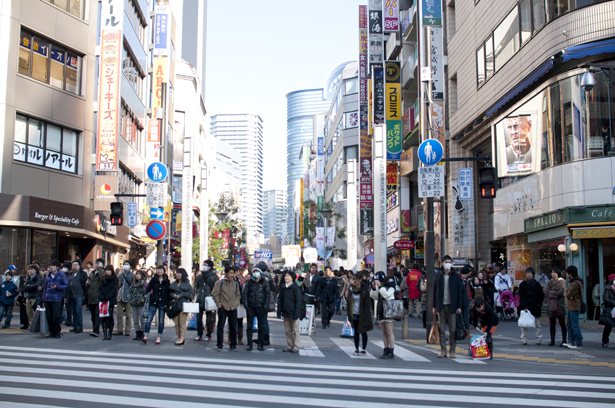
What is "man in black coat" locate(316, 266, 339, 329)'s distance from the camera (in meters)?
20.7

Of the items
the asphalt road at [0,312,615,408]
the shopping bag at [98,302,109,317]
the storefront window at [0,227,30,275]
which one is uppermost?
the storefront window at [0,227,30,275]

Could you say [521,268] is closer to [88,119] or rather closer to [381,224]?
[381,224]

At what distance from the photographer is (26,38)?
24344mm

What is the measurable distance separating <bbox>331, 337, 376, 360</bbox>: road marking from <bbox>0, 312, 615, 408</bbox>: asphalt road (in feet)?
0.14

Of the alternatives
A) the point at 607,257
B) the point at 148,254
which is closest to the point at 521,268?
the point at 607,257

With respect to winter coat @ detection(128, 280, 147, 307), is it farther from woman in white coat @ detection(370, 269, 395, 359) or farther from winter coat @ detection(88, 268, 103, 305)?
woman in white coat @ detection(370, 269, 395, 359)

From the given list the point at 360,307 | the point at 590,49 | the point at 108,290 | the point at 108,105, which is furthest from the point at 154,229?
the point at 590,49

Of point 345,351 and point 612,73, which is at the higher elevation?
point 612,73

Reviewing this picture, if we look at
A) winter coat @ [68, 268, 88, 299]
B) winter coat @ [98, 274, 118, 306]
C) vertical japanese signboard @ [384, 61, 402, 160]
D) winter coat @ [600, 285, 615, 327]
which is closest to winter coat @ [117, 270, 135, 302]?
winter coat @ [98, 274, 118, 306]

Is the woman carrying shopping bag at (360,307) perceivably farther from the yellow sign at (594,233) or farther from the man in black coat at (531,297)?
the yellow sign at (594,233)

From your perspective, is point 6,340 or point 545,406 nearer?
point 545,406

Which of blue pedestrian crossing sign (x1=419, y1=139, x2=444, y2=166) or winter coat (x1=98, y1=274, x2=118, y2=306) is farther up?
blue pedestrian crossing sign (x1=419, y1=139, x2=444, y2=166)

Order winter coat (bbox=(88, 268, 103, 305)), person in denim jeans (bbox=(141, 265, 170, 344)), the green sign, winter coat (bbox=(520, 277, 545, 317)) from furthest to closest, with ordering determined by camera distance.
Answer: the green sign → winter coat (bbox=(88, 268, 103, 305)) → winter coat (bbox=(520, 277, 545, 317)) → person in denim jeans (bbox=(141, 265, 170, 344))

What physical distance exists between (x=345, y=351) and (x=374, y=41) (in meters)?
38.4
